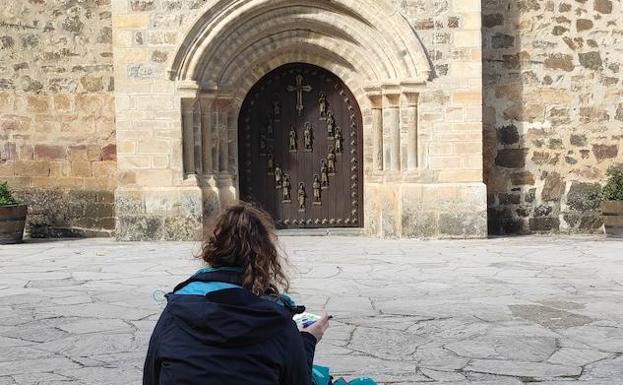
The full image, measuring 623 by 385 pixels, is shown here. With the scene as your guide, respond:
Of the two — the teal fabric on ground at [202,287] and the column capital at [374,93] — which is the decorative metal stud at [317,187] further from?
the teal fabric on ground at [202,287]

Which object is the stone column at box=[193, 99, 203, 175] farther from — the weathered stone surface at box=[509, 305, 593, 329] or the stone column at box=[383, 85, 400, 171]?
the weathered stone surface at box=[509, 305, 593, 329]

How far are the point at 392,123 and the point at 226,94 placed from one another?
6.51ft

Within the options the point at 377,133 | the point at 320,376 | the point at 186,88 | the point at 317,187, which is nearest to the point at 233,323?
the point at 320,376

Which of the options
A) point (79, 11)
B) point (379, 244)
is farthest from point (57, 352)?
point (79, 11)

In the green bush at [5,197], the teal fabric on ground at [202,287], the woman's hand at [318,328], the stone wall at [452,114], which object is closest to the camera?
the teal fabric on ground at [202,287]

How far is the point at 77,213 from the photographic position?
11773 mm

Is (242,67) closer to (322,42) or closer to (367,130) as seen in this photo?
(322,42)

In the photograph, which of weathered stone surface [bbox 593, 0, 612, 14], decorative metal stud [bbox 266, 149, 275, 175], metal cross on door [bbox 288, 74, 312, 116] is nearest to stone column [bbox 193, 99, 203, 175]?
decorative metal stud [bbox 266, 149, 275, 175]

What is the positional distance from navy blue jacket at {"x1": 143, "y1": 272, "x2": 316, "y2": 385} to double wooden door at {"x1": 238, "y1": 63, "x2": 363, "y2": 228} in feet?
30.4

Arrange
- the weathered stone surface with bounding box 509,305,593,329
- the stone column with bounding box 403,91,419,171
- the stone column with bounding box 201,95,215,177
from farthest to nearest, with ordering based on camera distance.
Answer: the stone column with bounding box 201,95,215,177, the stone column with bounding box 403,91,419,171, the weathered stone surface with bounding box 509,305,593,329

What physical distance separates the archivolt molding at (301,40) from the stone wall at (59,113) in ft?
4.61

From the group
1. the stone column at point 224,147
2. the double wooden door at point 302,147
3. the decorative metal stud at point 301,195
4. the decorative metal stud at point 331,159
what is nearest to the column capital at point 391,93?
the double wooden door at point 302,147

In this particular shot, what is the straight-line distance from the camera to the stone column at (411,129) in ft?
35.5

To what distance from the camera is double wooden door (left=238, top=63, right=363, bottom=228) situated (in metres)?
11.7
